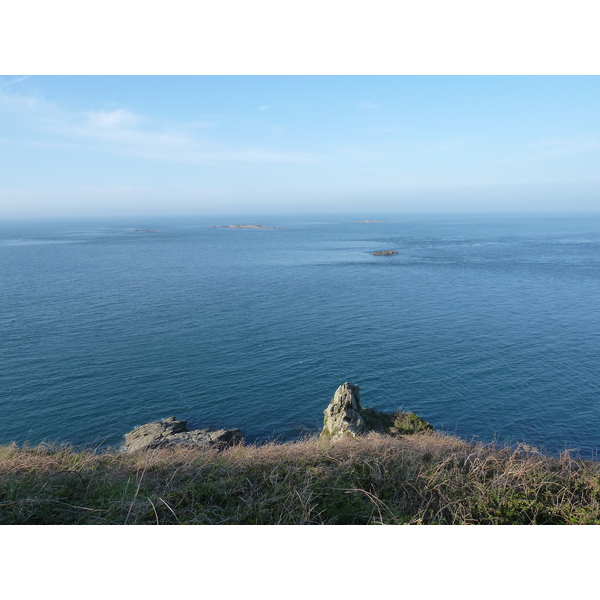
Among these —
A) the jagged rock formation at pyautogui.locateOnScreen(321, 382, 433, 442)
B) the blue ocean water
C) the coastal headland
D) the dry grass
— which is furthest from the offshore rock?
Result: the dry grass

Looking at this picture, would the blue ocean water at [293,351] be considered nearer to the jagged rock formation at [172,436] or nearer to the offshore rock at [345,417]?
the jagged rock formation at [172,436]

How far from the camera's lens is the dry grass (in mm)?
6812

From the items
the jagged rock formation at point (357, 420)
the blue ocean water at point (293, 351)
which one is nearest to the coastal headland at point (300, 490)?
the jagged rock formation at point (357, 420)

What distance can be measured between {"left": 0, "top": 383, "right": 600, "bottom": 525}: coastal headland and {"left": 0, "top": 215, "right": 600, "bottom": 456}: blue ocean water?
18454 millimetres

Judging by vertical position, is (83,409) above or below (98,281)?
below

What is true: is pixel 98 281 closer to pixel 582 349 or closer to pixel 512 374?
pixel 512 374

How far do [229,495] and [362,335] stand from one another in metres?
37.9

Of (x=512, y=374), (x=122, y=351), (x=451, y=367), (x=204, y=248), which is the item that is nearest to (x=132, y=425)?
(x=122, y=351)

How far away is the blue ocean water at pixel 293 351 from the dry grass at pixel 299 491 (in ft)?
61.1

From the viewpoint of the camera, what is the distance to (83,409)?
29469 millimetres

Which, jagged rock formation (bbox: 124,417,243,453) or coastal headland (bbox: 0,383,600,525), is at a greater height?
coastal headland (bbox: 0,383,600,525)

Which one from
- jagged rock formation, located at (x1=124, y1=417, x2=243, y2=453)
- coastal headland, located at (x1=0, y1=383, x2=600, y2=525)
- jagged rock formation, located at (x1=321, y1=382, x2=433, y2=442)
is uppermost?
coastal headland, located at (x1=0, y1=383, x2=600, y2=525)

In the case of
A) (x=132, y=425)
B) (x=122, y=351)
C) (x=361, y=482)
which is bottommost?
(x=132, y=425)

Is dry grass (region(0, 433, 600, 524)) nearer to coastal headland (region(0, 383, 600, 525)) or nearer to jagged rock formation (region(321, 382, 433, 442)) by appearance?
coastal headland (region(0, 383, 600, 525))
